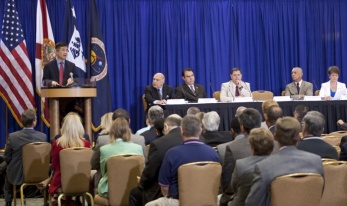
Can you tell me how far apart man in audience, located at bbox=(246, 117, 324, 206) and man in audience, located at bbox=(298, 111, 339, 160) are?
28.0 inches

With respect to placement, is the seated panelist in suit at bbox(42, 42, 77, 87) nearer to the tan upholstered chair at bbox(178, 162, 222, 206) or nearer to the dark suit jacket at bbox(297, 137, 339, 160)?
the tan upholstered chair at bbox(178, 162, 222, 206)

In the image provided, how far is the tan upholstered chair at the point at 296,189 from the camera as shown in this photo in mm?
3678

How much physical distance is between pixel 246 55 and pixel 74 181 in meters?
7.30

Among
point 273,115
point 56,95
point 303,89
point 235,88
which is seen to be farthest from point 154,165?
point 303,89

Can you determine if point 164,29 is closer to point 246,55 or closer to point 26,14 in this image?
point 246,55

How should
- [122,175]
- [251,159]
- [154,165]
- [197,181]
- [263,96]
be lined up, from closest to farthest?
1. [251,159]
2. [197,181]
3. [154,165]
4. [122,175]
5. [263,96]

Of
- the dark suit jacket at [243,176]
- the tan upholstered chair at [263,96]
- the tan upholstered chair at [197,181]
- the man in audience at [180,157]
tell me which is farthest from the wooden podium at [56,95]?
the dark suit jacket at [243,176]

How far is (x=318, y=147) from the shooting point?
4.61 metres

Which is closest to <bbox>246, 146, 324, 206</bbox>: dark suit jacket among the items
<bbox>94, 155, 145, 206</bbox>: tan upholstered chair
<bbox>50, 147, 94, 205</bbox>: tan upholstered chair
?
<bbox>94, 155, 145, 206</bbox>: tan upholstered chair

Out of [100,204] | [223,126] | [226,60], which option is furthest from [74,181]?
[226,60]

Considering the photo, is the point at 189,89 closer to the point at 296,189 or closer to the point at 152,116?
the point at 152,116

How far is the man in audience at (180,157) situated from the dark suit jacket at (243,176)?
485 millimetres

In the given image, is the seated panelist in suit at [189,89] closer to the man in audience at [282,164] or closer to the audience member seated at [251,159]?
the audience member seated at [251,159]

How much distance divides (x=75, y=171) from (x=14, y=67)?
486 cm
